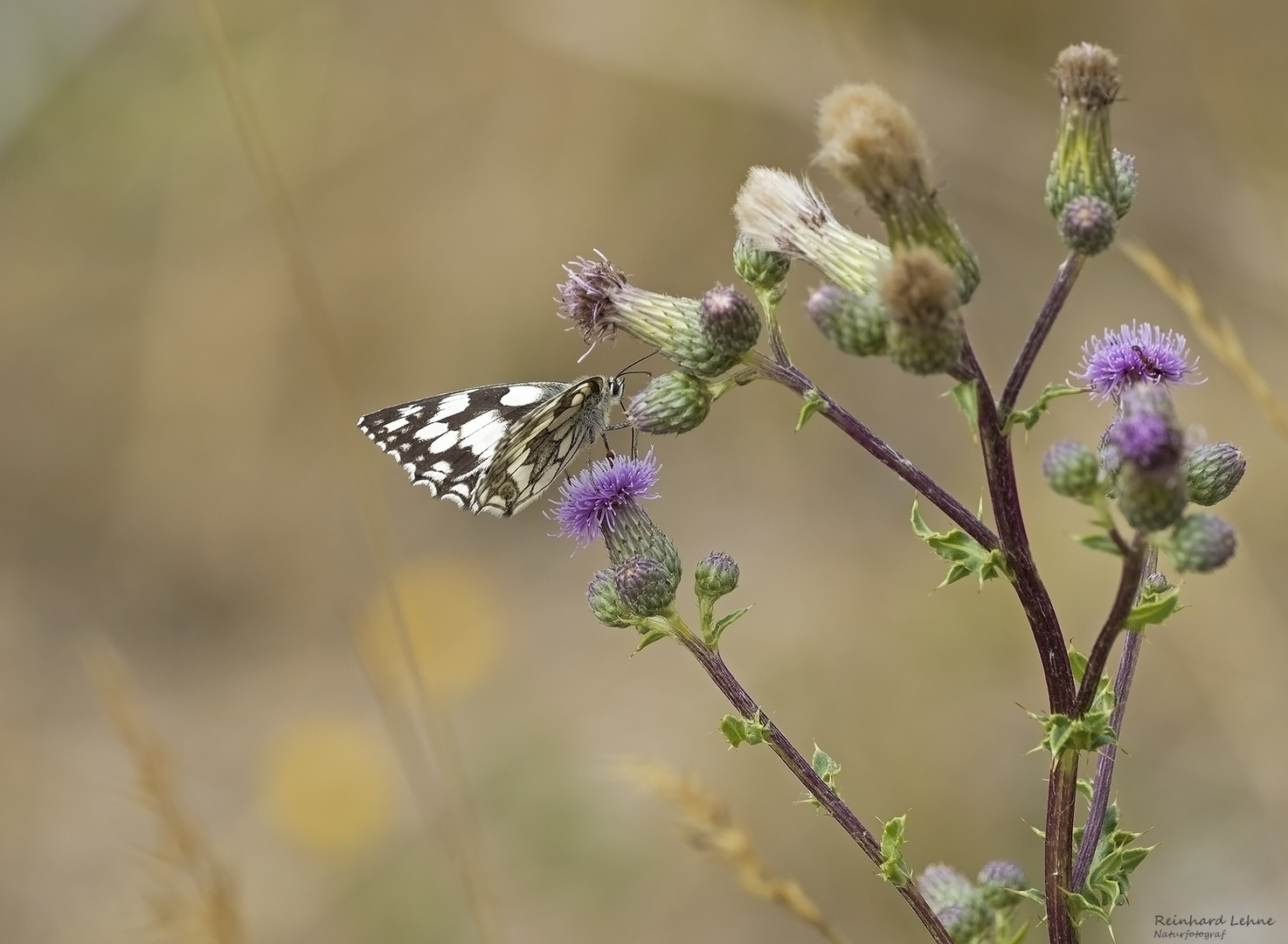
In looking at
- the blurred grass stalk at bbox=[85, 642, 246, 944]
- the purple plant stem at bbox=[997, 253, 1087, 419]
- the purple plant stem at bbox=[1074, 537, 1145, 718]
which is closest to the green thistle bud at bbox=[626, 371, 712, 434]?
the purple plant stem at bbox=[997, 253, 1087, 419]

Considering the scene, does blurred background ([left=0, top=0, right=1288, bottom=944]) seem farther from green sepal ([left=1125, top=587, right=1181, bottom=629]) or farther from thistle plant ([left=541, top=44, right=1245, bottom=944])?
green sepal ([left=1125, top=587, right=1181, bottom=629])

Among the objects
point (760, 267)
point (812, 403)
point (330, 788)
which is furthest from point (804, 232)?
point (330, 788)

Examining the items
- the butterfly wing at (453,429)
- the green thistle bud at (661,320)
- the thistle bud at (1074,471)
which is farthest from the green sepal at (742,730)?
the butterfly wing at (453,429)

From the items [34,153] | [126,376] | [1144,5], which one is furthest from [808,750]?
[34,153]

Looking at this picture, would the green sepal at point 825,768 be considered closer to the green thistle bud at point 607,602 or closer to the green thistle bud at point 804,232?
the green thistle bud at point 607,602

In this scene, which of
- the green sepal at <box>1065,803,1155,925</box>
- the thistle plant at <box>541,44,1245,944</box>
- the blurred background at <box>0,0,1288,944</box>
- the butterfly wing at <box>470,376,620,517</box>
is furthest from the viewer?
the blurred background at <box>0,0,1288,944</box>

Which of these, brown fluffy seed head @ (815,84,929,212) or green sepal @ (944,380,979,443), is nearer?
green sepal @ (944,380,979,443)
